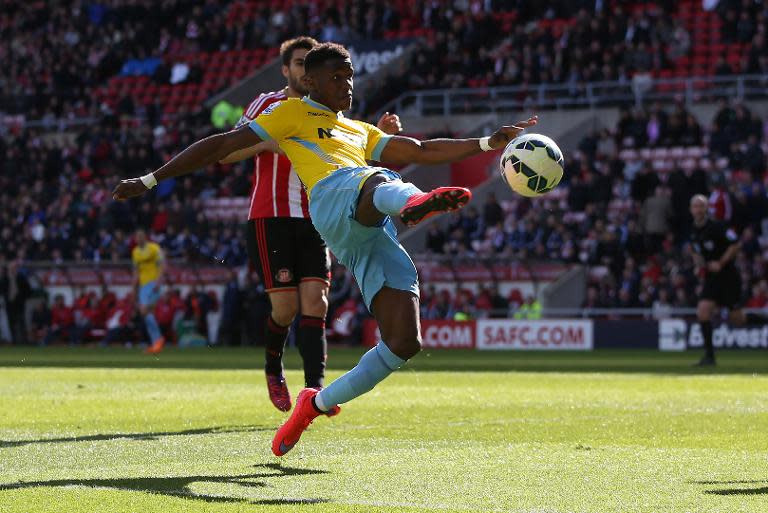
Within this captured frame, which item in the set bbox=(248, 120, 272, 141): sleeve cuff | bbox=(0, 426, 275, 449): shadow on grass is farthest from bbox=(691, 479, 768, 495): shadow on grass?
bbox=(0, 426, 275, 449): shadow on grass

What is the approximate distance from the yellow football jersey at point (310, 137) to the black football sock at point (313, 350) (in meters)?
2.06

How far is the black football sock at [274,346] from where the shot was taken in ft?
31.6

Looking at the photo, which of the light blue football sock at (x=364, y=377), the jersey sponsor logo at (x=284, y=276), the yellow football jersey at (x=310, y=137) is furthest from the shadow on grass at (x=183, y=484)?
the jersey sponsor logo at (x=284, y=276)

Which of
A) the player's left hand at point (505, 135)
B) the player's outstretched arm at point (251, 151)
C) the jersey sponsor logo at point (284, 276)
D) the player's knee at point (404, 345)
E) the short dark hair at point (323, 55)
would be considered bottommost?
the player's knee at point (404, 345)

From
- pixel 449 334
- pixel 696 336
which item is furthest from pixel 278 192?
pixel 449 334

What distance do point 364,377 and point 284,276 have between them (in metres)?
2.91

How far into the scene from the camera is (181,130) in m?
35.6

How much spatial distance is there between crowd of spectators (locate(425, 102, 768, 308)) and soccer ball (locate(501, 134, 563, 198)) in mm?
17478

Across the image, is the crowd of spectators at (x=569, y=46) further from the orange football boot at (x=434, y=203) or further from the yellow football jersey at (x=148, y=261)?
the orange football boot at (x=434, y=203)

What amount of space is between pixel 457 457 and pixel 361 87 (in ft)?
95.7

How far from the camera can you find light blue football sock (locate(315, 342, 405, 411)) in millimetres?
6801

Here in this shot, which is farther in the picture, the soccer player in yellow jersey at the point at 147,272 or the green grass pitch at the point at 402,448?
the soccer player in yellow jersey at the point at 147,272

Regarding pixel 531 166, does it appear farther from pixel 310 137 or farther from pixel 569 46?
pixel 569 46

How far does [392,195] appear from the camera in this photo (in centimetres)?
635
